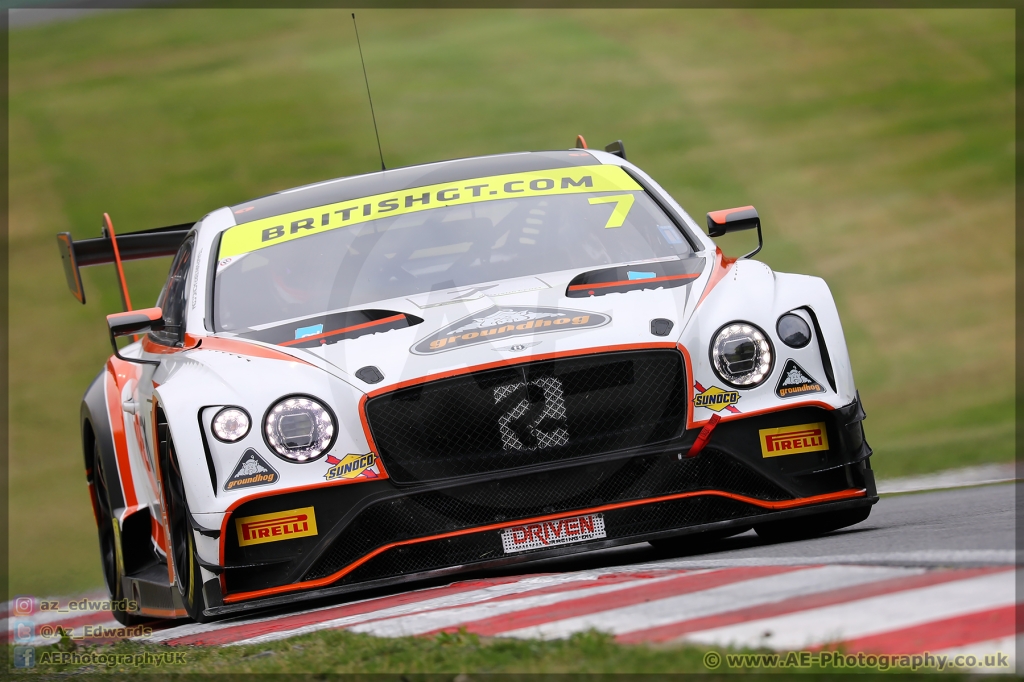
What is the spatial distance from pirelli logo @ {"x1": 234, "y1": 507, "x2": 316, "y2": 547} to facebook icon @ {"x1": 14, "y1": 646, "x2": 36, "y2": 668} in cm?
120

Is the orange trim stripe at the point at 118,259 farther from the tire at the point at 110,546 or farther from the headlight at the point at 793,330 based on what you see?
the headlight at the point at 793,330

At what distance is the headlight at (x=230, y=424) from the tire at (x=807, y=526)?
1955 mm

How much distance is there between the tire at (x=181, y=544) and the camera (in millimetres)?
4871

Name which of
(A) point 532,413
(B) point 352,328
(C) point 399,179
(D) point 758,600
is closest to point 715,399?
(A) point 532,413

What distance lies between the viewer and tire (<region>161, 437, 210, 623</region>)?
487cm

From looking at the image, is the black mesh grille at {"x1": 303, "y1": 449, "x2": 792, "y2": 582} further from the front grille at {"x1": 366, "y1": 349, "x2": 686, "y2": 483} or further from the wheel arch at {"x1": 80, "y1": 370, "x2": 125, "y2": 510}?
the wheel arch at {"x1": 80, "y1": 370, "x2": 125, "y2": 510}

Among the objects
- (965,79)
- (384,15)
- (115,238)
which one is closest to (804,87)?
(965,79)

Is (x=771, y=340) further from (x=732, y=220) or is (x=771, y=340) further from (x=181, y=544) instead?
(x=181, y=544)

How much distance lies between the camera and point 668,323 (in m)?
4.91

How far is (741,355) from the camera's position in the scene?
4898mm

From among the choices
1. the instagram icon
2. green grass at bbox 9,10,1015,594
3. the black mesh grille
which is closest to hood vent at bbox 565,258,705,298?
the black mesh grille

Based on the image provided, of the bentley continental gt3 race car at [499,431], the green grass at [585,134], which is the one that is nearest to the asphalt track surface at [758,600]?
the bentley continental gt3 race car at [499,431]

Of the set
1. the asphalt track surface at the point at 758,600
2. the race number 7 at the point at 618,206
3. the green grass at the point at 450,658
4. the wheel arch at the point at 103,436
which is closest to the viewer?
the green grass at the point at 450,658

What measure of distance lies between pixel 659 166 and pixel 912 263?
25.7 feet
